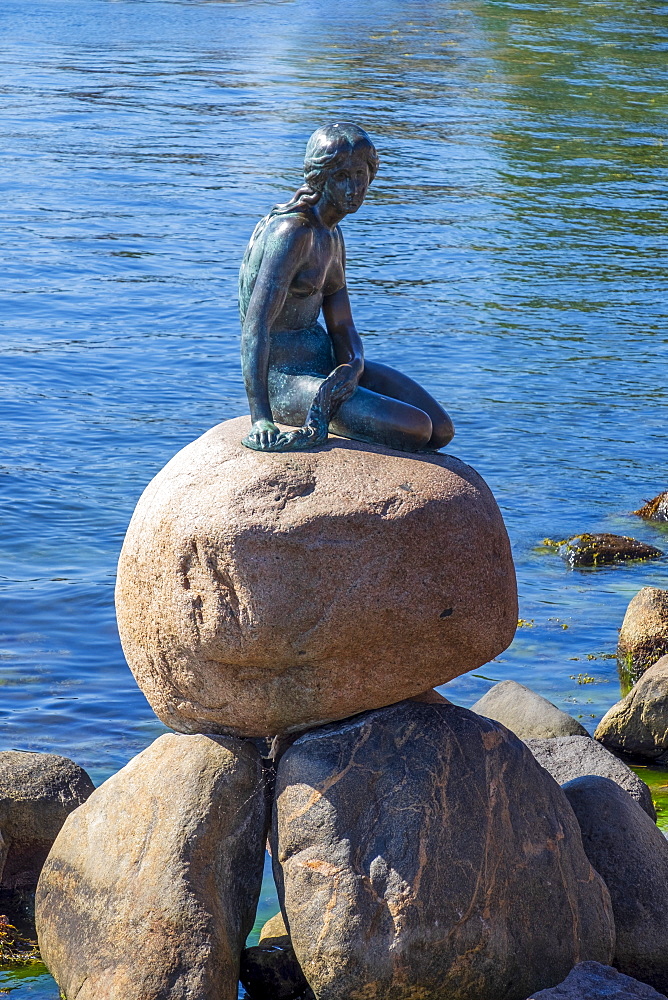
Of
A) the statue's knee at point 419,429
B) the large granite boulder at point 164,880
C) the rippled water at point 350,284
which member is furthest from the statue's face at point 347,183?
the rippled water at point 350,284

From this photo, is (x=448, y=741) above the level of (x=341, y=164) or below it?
below

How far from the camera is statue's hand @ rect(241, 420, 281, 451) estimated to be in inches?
249

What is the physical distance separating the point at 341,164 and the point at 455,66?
3628 centimetres

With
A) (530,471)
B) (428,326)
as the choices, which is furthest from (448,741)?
(428,326)

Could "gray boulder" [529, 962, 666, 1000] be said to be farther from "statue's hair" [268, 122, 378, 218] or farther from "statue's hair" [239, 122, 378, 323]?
"statue's hair" [268, 122, 378, 218]

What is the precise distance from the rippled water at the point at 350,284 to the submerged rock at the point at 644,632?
222 mm

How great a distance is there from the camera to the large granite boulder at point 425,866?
6.05m

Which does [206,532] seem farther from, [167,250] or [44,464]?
[167,250]

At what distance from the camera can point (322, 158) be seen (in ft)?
21.2

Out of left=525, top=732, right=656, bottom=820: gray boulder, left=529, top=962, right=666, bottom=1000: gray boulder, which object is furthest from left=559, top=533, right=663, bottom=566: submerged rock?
left=529, top=962, right=666, bottom=1000: gray boulder

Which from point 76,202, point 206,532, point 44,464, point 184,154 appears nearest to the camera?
point 206,532

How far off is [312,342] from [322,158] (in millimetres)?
898

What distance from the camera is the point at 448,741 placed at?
21.0 ft

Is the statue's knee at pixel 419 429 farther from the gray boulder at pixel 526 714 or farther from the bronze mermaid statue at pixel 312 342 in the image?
the gray boulder at pixel 526 714
